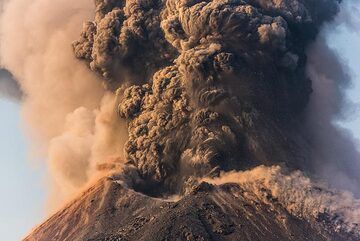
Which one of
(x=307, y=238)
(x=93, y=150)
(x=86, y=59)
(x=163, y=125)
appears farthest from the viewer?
(x=86, y=59)

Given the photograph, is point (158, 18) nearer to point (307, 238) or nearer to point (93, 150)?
point (93, 150)

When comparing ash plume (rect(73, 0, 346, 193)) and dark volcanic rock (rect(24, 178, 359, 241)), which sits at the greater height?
ash plume (rect(73, 0, 346, 193))

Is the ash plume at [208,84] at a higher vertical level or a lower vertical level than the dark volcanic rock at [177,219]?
higher

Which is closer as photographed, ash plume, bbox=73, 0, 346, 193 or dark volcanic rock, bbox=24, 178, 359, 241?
dark volcanic rock, bbox=24, 178, 359, 241

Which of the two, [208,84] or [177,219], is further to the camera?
[208,84]

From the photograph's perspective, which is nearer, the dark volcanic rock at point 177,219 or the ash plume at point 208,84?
the dark volcanic rock at point 177,219

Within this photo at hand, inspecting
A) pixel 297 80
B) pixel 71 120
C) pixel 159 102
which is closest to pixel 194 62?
pixel 159 102

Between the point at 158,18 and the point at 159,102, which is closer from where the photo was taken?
the point at 159,102

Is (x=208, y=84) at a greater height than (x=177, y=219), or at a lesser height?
greater
